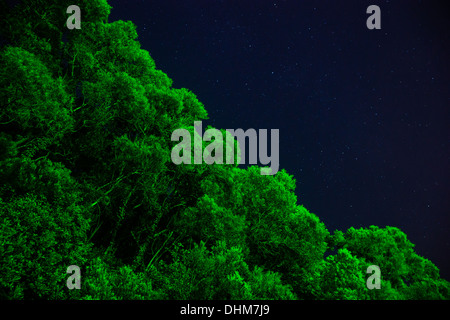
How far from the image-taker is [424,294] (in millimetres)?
16344

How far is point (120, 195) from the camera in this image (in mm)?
13312

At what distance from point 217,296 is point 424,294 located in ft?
41.2

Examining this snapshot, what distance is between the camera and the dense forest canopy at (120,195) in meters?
9.53

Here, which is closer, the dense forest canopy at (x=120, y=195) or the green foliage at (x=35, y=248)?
the green foliage at (x=35, y=248)

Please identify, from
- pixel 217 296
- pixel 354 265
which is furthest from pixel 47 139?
pixel 354 265

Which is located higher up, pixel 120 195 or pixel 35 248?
pixel 120 195

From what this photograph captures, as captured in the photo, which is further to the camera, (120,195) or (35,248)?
(120,195)

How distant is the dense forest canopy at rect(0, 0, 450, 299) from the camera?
953cm

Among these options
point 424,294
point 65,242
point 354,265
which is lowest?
point 424,294
